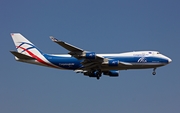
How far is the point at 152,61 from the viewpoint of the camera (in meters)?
55.5

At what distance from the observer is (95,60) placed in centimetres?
5362

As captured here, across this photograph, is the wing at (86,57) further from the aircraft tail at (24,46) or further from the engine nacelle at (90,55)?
the aircraft tail at (24,46)

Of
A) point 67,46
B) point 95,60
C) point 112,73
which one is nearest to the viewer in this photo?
point 67,46

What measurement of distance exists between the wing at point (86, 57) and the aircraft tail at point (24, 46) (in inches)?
379

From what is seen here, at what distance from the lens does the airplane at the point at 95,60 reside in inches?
2099

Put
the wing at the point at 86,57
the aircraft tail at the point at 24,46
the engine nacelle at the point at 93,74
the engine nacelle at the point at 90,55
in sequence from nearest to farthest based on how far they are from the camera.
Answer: the wing at the point at 86,57, the engine nacelle at the point at 90,55, the engine nacelle at the point at 93,74, the aircraft tail at the point at 24,46

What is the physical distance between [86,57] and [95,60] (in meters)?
2.30

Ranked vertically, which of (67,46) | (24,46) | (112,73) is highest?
(24,46)

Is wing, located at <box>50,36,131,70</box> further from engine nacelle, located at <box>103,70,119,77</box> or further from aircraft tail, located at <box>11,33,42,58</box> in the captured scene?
aircraft tail, located at <box>11,33,42,58</box>

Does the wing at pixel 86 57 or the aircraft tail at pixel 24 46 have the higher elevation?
the aircraft tail at pixel 24 46

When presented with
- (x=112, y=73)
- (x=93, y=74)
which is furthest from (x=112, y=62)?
(x=112, y=73)

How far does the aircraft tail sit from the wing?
9634 mm

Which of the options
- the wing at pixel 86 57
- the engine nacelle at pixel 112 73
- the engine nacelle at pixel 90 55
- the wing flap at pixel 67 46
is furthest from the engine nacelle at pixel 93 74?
the wing flap at pixel 67 46

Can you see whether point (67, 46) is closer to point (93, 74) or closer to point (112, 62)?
point (112, 62)
